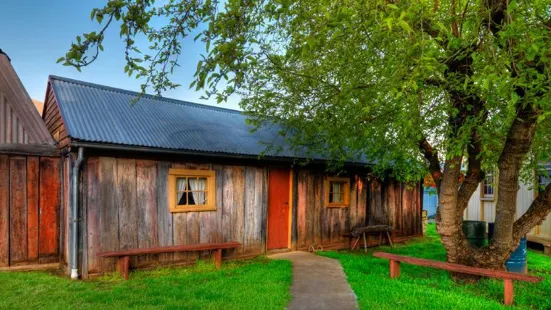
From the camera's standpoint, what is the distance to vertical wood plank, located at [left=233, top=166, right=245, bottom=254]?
843 centimetres

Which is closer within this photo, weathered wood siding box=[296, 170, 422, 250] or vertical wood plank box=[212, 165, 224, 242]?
vertical wood plank box=[212, 165, 224, 242]

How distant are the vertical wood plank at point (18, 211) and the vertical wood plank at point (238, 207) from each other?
4371 mm

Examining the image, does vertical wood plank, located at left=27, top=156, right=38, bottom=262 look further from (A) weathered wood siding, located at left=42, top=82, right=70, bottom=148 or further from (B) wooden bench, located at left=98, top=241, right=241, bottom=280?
(B) wooden bench, located at left=98, top=241, right=241, bottom=280

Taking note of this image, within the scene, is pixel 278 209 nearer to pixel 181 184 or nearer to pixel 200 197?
pixel 200 197

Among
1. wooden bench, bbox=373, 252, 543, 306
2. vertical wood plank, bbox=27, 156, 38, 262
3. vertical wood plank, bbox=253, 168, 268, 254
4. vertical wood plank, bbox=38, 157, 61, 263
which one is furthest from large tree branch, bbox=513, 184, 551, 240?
vertical wood plank, bbox=27, 156, 38, 262

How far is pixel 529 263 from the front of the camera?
345 inches

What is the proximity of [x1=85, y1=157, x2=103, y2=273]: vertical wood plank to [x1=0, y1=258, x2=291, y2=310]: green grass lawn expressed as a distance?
40 centimetres

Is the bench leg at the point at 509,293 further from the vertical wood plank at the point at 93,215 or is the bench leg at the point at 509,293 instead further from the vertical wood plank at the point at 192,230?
the vertical wood plank at the point at 93,215

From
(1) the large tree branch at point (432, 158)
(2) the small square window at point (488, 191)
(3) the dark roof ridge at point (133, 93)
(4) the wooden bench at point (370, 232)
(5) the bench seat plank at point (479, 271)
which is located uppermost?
(3) the dark roof ridge at point (133, 93)

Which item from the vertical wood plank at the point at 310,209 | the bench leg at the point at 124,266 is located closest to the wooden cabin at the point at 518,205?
the vertical wood plank at the point at 310,209

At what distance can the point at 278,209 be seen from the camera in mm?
9289

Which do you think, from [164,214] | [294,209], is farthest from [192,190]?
[294,209]

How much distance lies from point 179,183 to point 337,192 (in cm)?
510

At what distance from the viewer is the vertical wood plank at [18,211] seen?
23.0 feet
